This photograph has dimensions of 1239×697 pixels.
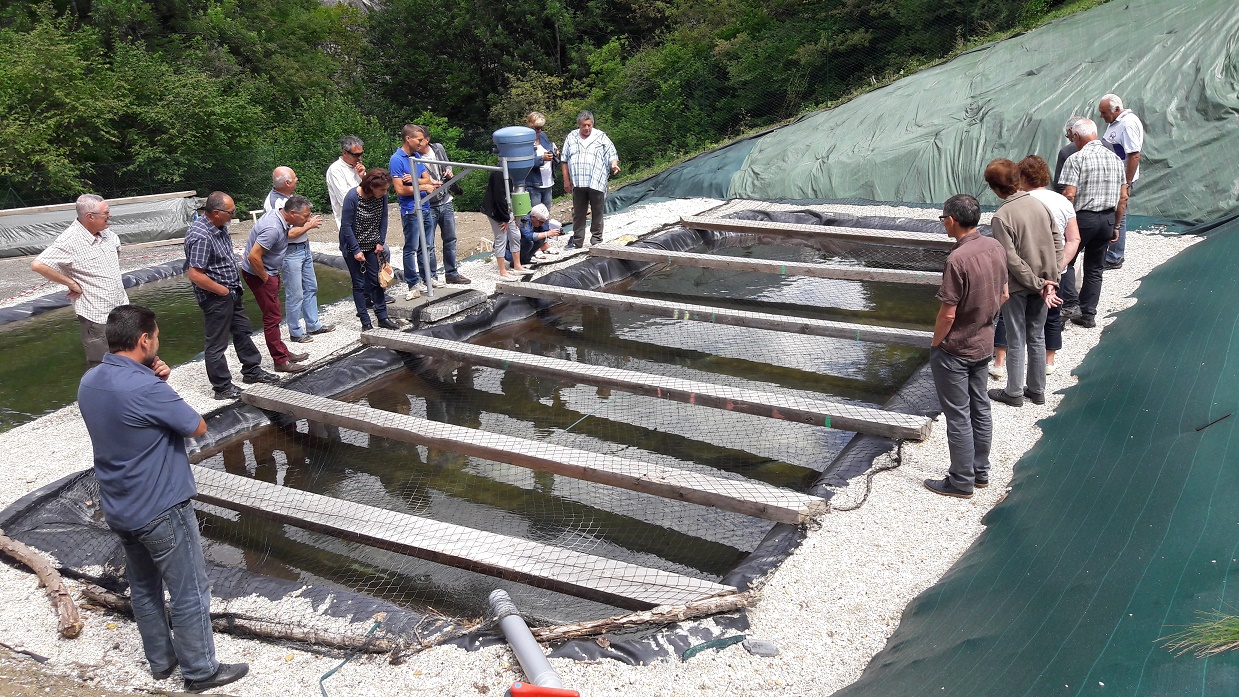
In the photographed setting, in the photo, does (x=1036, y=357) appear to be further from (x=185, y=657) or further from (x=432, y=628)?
(x=185, y=657)

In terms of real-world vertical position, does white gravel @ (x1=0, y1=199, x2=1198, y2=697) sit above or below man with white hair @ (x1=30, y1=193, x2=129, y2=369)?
below

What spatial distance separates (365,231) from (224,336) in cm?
122

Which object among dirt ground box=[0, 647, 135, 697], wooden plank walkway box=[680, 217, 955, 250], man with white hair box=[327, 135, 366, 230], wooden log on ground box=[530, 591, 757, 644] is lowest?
wooden log on ground box=[530, 591, 757, 644]

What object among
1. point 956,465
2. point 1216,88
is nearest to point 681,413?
point 956,465

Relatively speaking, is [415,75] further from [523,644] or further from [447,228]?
[523,644]

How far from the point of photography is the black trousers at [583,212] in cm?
869

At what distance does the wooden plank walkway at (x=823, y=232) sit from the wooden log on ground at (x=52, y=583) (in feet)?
22.5

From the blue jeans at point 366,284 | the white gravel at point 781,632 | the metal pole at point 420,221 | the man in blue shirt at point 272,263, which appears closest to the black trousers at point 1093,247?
the white gravel at point 781,632

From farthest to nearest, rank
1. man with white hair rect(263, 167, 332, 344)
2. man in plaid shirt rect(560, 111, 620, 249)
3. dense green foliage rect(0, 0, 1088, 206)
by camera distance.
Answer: dense green foliage rect(0, 0, 1088, 206) < man in plaid shirt rect(560, 111, 620, 249) < man with white hair rect(263, 167, 332, 344)

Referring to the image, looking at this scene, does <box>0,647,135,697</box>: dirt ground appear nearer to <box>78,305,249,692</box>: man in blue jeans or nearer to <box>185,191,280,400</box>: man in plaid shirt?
<box>78,305,249,692</box>: man in blue jeans

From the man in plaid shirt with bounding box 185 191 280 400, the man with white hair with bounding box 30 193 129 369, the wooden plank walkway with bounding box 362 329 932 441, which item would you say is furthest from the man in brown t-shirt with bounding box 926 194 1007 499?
the man with white hair with bounding box 30 193 129 369

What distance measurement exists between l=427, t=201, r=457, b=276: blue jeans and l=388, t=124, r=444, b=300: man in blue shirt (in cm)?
6

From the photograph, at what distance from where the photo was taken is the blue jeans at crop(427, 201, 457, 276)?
731 centimetres

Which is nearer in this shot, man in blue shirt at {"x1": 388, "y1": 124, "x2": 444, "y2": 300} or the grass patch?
the grass patch
